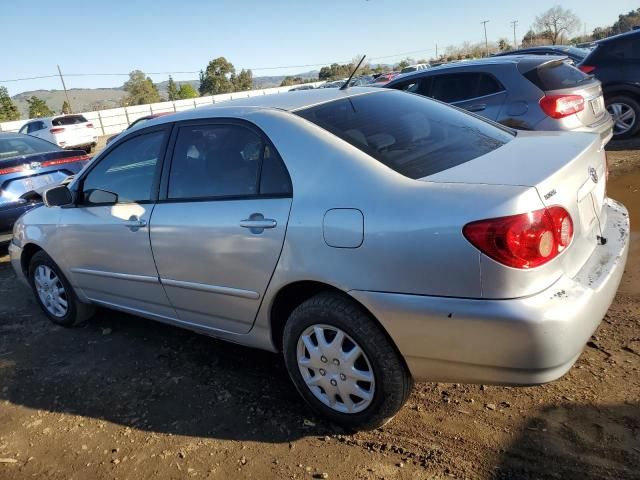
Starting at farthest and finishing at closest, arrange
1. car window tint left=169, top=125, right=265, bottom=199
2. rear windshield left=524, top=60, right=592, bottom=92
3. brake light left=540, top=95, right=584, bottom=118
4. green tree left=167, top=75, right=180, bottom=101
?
green tree left=167, top=75, right=180, bottom=101, rear windshield left=524, top=60, right=592, bottom=92, brake light left=540, top=95, right=584, bottom=118, car window tint left=169, top=125, right=265, bottom=199

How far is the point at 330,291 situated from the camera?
2.51m

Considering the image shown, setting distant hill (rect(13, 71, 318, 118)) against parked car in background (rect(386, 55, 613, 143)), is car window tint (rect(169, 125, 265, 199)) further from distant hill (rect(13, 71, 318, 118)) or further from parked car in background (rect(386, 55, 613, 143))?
distant hill (rect(13, 71, 318, 118))

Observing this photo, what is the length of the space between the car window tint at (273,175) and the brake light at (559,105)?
4375 millimetres

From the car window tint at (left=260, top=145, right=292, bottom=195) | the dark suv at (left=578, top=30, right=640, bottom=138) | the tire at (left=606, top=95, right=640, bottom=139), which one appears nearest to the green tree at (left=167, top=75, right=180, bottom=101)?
the dark suv at (left=578, top=30, right=640, bottom=138)

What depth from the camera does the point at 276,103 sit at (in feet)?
9.99

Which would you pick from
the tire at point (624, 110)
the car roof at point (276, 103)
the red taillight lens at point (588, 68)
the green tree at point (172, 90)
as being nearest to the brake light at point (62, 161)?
the car roof at point (276, 103)

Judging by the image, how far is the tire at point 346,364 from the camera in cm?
239

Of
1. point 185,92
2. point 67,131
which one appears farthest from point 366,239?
point 185,92

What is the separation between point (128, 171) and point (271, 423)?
1.92 meters

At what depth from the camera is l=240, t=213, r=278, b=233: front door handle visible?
2619 mm

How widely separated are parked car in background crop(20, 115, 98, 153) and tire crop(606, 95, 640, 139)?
58.3 ft

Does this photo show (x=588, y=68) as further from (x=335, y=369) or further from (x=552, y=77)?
(x=335, y=369)

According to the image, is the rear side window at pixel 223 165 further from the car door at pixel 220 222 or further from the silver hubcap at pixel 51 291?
the silver hubcap at pixel 51 291

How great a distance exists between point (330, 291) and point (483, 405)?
1012mm
